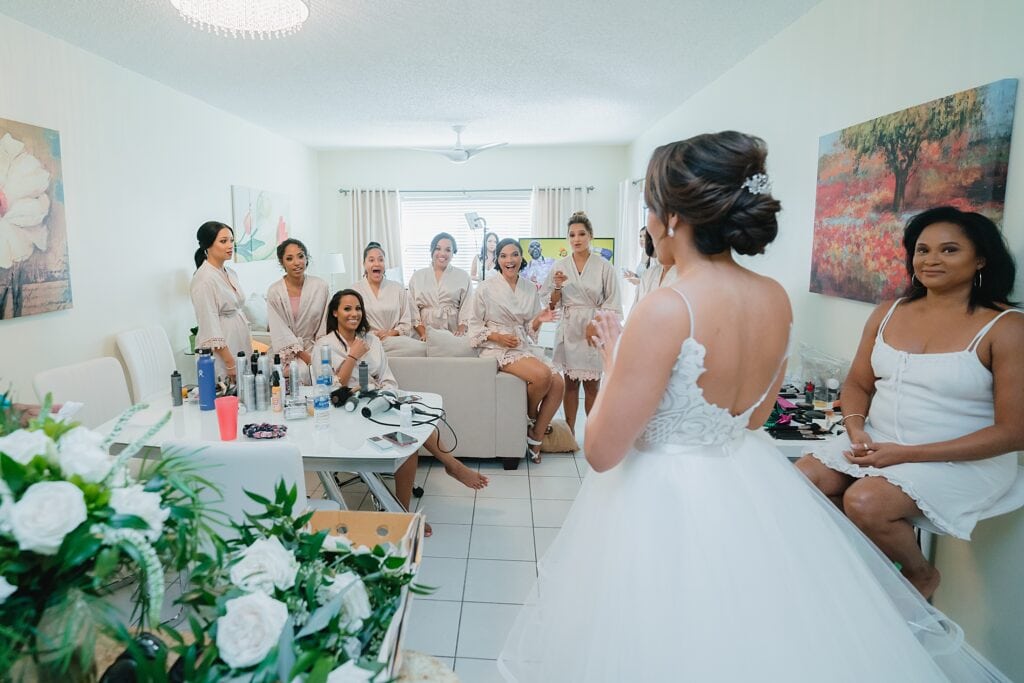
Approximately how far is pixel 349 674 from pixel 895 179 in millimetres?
2661

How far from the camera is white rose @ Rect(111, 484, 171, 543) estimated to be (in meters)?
0.64

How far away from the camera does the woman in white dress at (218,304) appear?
12.2 feet

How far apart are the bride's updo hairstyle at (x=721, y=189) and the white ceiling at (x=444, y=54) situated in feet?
7.54

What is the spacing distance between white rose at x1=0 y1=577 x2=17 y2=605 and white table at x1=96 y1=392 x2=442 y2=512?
1.31 m

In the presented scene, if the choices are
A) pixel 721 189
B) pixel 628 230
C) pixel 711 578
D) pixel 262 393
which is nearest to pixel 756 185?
pixel 721 189

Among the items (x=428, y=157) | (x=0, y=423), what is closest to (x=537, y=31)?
(x=0, y=423)

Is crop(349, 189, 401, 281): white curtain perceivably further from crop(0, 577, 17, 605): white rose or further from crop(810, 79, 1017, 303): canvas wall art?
crop(0, 577, 17, 605): white rose

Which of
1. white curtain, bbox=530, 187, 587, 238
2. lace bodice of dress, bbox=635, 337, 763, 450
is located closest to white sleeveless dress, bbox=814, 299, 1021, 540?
A: lace bodice of dress, bbox=635, 337, 763, 450

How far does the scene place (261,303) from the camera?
570 cm

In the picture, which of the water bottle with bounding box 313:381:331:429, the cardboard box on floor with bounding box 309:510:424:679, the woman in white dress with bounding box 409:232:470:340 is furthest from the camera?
the woman in white dress with bounding box 409:232:470:340

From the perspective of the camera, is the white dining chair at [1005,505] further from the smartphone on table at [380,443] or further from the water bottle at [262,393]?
the water bottle at [262,393]

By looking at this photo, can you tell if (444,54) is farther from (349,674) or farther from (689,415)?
(349,674)

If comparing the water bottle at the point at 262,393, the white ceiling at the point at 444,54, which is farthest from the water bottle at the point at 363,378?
the white ceiling at the point at 444,54

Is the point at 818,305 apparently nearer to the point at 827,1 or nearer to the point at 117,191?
the point at 827,1
